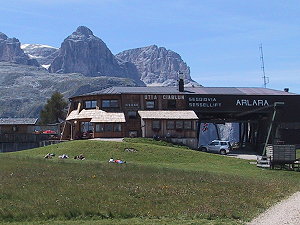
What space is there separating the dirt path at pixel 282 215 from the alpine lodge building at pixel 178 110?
45111 millimetres

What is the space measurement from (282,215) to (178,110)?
5399 centimetres

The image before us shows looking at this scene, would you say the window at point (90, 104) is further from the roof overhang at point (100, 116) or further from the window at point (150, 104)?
the window at point (150, 104)

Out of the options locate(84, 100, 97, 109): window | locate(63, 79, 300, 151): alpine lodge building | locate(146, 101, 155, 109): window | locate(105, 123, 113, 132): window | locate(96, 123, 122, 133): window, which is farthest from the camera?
locate(84, 100, 97, 109): window

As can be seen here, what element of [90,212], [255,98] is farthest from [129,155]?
[255,98]

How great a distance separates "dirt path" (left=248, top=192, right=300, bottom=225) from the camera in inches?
722

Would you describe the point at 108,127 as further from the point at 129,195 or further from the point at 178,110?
the point at 129,195

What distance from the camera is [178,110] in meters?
73.6

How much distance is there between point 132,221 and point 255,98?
60.2 metres

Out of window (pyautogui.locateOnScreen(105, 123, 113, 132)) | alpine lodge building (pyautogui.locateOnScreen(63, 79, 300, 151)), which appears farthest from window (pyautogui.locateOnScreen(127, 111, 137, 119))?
window (pyautogui.locateOnScreen(105, 123, 113, 132))

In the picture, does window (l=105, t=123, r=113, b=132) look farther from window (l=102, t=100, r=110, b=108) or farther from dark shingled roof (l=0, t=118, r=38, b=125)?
dark shingled roof (l=0, t=118, r=38, b=125)

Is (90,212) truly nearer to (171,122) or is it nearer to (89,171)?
(89,171)

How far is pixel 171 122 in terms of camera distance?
67.4 m

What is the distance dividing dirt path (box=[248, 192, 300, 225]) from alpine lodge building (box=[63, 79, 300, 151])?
4511 cm

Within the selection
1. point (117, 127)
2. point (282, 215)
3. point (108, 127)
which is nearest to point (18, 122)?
point (108, 127)
